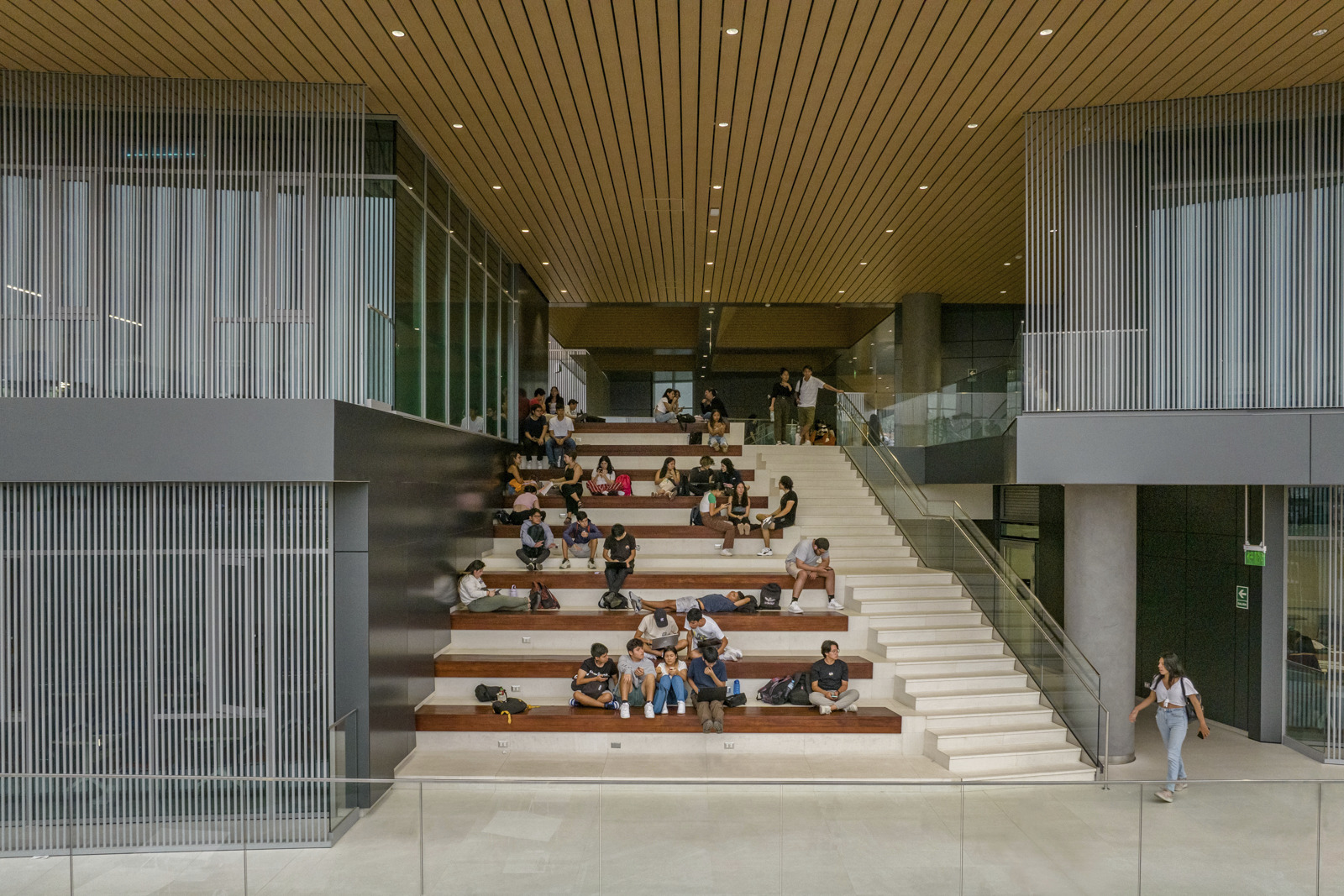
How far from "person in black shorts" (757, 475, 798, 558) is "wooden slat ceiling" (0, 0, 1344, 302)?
402cm

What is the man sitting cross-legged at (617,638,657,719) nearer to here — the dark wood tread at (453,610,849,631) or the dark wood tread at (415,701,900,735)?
the dark wood tread at (415,701,900,735)

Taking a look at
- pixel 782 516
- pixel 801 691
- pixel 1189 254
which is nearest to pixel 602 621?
pixel 801 691

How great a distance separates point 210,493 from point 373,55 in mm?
3789

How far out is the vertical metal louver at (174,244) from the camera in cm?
788

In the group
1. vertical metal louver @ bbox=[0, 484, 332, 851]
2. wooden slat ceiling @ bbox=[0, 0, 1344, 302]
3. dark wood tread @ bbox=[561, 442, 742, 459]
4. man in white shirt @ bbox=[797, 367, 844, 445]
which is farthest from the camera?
man in white shirt @ bbox=[797, 367, 844, 445]

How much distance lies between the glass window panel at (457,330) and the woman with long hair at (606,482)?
3348 millimetres

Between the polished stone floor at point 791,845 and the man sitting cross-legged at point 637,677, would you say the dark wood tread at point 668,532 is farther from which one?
the polished stone floor at point 791,845

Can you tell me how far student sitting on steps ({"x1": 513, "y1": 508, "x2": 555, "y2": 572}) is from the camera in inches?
→ 500

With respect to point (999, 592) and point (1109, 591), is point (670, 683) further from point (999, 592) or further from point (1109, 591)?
point (1109, 591)

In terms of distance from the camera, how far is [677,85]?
847cm

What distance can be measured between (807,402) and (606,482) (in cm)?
563

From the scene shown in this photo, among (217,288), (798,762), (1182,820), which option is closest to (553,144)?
(217,288)

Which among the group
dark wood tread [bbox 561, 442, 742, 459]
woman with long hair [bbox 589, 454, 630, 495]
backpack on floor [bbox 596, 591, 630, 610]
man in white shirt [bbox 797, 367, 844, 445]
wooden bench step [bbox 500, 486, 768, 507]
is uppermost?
man in white shirt [bbox 797, 367, 844, 445]

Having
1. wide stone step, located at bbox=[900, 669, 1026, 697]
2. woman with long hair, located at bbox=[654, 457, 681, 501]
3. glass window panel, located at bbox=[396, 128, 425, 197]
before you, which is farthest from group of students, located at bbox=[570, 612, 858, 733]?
woman with long hair, located at bbox=[654, 457, 681, 501]
